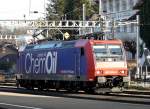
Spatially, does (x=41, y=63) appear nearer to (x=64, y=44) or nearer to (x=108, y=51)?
(x=64, y=44)

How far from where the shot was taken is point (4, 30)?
504 ft

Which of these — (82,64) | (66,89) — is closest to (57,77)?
(66,89)

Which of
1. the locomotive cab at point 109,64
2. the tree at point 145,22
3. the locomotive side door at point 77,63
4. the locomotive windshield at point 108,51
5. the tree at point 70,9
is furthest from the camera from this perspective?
the tree at point 70,9

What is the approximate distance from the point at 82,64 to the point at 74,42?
2.12 meters

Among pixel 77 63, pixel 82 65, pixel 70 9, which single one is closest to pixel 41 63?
pixel 77 63

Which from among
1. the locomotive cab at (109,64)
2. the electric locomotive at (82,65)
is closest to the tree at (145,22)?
the electric locomotive at (82,65)

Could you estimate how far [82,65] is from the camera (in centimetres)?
3659

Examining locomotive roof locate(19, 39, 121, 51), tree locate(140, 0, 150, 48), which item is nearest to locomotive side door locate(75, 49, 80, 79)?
locomotive roof locate(19, 39, 121, 51)

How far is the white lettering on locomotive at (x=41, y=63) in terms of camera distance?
4125 centimetres

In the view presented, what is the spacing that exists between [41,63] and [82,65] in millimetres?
7343

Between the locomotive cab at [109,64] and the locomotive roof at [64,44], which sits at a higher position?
the locomotive roof at [64,44]

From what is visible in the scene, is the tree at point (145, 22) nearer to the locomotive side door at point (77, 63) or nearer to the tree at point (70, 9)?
the tree at point (70, 9)

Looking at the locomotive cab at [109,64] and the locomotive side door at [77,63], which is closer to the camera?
the locomotive cab at [109,64]

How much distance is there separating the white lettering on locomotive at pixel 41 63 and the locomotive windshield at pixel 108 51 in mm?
5126
